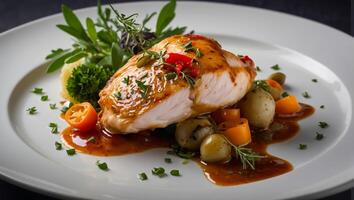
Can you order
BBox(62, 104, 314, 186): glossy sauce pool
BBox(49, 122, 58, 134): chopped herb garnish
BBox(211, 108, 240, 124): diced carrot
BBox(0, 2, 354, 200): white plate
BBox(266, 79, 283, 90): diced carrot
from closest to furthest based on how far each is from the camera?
1. BBox(0, 2, 354, 200): white plate
2. BBox(62, 104, 314, 186): glossy sauce pool
3. BBox(211, 108, 240, 124): diced carrot
4. BBox(49, 122, 58, 134): chopped herb garnish
5. BBox(266, 79, 283, 90): diced carrot

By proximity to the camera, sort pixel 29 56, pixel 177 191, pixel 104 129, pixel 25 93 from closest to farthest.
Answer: pixel 177 191 < pixel 104 129 < pixel 25 93 < pixel 29 56

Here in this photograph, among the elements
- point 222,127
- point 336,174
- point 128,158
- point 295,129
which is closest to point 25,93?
point 128,158

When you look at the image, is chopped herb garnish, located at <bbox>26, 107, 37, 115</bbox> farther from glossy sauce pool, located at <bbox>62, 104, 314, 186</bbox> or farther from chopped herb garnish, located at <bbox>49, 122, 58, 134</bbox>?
glossy sauce pool, located at <bbox>62, 104, 314, 186</bbox>

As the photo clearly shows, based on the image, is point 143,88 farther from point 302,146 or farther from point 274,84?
point 274,84

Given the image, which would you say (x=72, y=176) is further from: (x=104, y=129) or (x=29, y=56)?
(x=29, y=56)

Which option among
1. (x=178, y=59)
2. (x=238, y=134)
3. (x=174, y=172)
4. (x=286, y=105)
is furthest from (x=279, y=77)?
(x=174, y=172)

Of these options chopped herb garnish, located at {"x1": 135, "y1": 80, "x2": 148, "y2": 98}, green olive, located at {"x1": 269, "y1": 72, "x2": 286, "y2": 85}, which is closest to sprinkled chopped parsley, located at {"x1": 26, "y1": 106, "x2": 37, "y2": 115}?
chopped herb garnish, located at {"x1": 135, "y1": 80, "x2": 148, "y2": 98}
